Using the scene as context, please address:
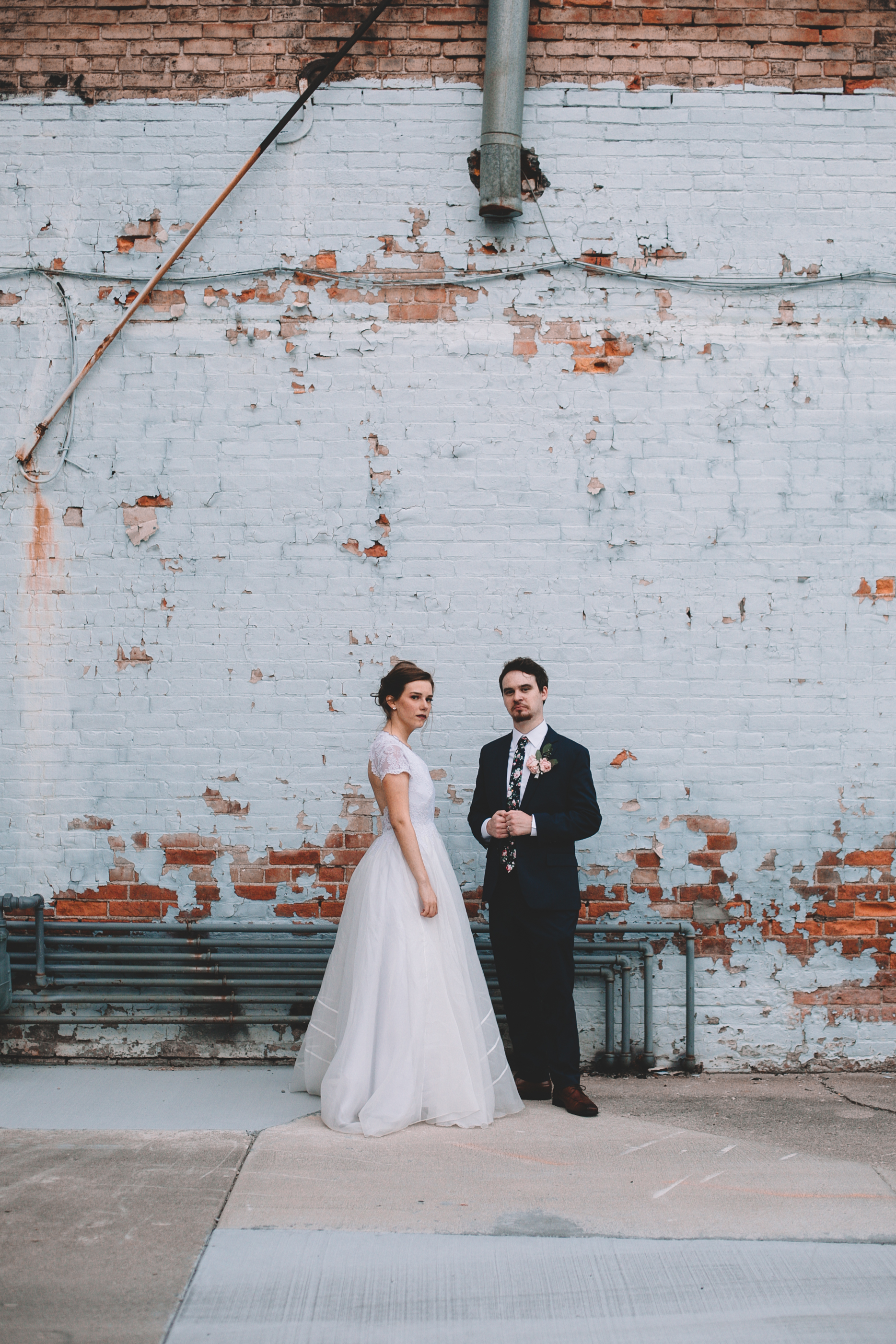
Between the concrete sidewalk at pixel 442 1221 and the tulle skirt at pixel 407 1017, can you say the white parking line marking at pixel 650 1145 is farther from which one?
the tulle skirt at pixel 407 1017

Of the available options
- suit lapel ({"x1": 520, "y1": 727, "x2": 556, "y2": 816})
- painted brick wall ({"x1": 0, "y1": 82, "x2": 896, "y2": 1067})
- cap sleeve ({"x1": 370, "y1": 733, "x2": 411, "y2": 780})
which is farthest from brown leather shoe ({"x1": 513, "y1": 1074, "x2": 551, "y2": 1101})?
cap sleeve ({"x1": 370, "y1": 733, "x2": 411, "y2": 780})

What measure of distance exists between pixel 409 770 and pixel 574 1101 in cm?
146

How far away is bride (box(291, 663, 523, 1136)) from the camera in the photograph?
4008 mm

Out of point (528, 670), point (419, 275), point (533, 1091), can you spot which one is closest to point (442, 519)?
point (528, 670)

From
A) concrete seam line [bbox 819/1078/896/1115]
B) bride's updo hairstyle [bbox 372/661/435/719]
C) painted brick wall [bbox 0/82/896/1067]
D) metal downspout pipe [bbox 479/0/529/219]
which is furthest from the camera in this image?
painted brick wall [bbox 0/82/896/1067]

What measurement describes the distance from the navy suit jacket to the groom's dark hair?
216 mm

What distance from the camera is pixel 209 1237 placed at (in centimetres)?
318

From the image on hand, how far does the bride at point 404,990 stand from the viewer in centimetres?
401

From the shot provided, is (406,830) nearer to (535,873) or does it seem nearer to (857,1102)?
(535,873)

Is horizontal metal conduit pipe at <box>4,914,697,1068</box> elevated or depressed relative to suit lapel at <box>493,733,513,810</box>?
depressed

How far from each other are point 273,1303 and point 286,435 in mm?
3398

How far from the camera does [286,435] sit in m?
4.84

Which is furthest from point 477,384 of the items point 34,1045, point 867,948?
point 34,1045

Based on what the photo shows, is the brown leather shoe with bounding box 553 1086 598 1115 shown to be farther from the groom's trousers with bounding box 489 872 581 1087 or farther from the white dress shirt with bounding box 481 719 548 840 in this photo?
the white dress shirt with bounding box 481 719 548 840
